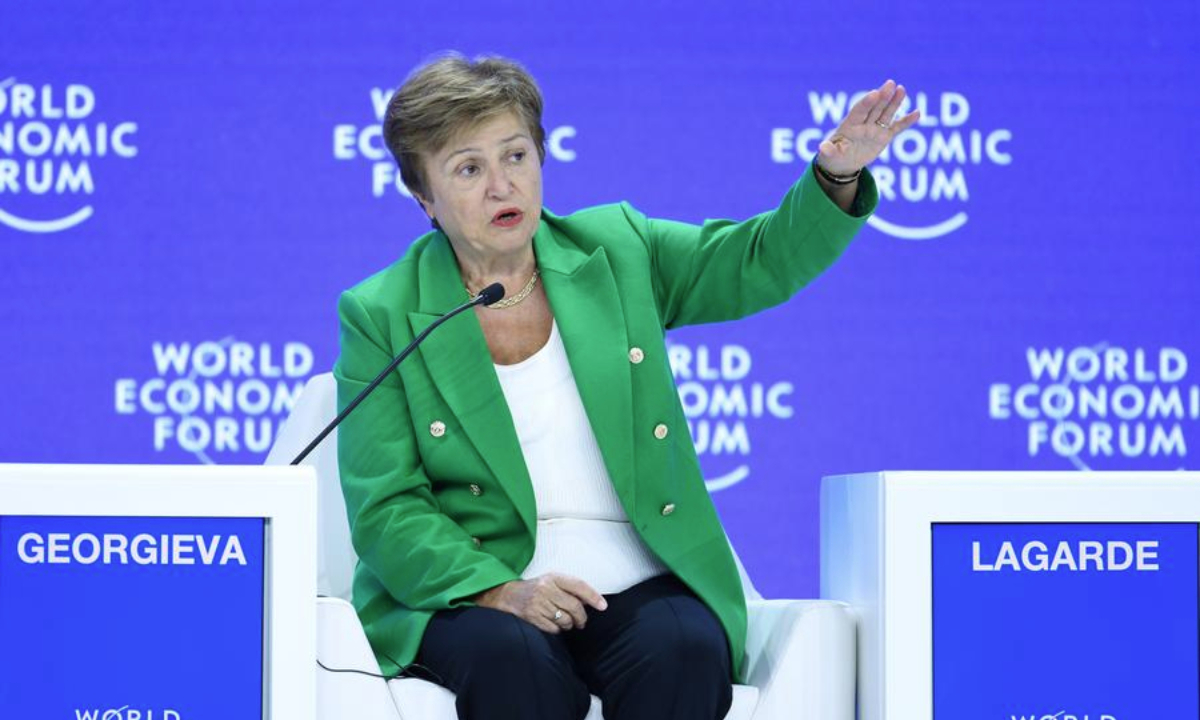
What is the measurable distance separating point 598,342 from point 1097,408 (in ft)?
5.09

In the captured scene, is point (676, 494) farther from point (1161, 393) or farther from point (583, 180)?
point (1161, 393)

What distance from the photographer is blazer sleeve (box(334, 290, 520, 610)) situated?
7.71 feet

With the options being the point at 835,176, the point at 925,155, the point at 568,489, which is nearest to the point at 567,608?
the point at 568,489

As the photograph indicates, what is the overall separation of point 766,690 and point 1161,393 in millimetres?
1724

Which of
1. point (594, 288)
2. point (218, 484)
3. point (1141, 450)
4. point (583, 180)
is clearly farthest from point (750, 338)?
point (218, 484)

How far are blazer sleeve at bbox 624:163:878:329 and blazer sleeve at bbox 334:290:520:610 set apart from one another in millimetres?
410

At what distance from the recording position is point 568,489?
2.46 metres

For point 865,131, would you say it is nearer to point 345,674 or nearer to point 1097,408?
point 345,674

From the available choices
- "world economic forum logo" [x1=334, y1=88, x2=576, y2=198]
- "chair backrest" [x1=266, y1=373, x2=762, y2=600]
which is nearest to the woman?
"chair backrest" [x1=266, y1=373, x2=762, y2=600]

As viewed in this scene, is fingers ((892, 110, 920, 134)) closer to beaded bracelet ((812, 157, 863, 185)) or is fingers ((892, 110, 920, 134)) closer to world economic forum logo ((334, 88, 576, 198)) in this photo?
beaded bracelet ((812, 157, 863, 185))

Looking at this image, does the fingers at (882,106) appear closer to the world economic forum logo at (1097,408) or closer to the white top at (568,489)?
the white top at (568,489)

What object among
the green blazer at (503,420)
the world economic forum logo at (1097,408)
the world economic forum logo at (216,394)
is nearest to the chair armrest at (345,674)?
the green blazer at (503,420)

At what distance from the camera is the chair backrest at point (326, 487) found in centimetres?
282

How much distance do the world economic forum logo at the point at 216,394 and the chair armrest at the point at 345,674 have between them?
1422 millimetres
